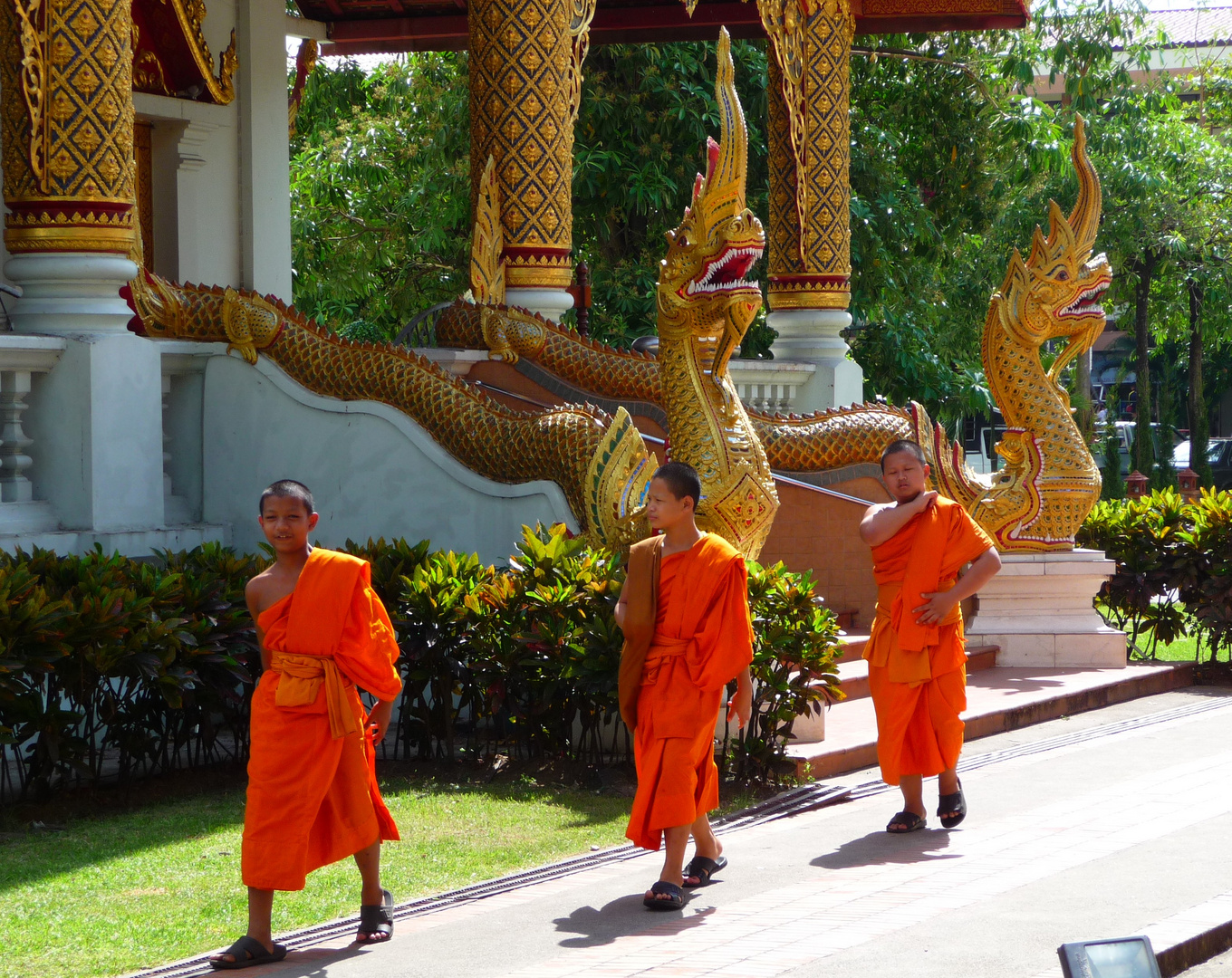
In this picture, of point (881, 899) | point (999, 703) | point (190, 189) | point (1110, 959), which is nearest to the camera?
point (1110, 959)

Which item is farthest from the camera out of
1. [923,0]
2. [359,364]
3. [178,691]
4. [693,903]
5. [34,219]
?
[923,0]

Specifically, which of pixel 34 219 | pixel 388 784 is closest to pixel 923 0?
pixel 34 219

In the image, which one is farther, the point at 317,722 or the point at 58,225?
the point at 58,225

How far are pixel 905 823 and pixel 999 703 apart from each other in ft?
9.20

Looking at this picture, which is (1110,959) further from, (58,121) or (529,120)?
(529,120)

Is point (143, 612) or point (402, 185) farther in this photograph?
point (402, 185)

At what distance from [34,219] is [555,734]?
363 cm

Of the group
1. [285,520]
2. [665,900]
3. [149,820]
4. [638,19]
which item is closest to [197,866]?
[149,820]

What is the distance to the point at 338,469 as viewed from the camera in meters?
9.38

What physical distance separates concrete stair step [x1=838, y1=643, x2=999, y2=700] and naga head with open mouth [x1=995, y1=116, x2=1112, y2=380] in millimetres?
1840

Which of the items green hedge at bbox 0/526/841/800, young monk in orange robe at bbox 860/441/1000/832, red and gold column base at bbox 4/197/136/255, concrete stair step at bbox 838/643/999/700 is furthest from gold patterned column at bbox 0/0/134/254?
concrete stair step at bbox 838/643/999/700

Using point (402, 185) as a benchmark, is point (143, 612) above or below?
below

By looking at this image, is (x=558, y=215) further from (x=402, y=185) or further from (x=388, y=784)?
(x=402, y=185)

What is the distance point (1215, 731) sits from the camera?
869 cm
